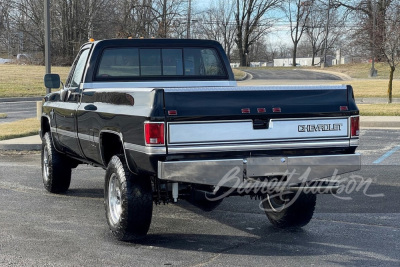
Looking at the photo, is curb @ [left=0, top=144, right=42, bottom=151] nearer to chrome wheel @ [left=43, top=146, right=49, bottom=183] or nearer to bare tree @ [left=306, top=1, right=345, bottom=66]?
chrome wheel @ [left=43, top=146, right=49, bottom=183]

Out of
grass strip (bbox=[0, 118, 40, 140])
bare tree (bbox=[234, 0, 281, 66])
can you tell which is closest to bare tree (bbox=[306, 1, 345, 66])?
bare tree (bbox=[234, 0, 281, 66])

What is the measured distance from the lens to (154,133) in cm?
546

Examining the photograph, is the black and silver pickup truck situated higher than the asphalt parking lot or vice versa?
the black and silver pickup truck

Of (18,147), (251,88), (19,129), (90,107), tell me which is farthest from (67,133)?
(19,129)

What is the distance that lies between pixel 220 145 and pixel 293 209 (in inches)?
58.3

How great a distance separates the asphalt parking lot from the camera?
5574 mm

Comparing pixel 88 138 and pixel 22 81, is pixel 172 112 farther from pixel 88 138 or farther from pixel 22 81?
pixel 22 81

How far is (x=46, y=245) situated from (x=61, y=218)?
123 cm

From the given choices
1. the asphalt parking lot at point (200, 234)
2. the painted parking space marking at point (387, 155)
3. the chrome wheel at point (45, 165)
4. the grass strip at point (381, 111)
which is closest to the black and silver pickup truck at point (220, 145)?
the asphalt parking lot at point (200, 234)

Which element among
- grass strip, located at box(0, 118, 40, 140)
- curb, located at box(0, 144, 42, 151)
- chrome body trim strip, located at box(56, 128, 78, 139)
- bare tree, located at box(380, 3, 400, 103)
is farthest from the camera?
bare tree, located at box(380, 3, 400, 103)

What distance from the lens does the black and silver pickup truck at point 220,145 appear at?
217 inches

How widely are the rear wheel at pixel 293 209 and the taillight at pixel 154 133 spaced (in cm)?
163

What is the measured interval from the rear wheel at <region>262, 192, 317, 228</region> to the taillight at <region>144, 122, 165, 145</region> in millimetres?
1634

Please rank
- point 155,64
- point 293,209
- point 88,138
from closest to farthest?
point 293,209 < point 88,138 < point 155,64
